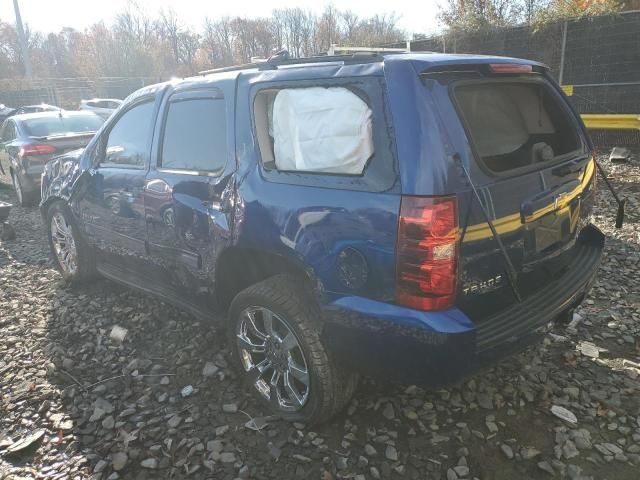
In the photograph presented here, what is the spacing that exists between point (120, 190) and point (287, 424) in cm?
213

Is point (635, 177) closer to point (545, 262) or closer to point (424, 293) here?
point (545, 262)

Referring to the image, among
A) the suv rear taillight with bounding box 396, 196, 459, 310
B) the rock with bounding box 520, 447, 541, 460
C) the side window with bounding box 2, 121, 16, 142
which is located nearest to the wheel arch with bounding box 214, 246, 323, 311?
the suv rear taillight with bounding box 396, 196, 459, 310

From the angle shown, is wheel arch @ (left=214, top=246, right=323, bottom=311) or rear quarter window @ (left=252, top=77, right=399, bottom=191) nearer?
rear quarter window @ (left=252, top=77, right=399, bottom=191)

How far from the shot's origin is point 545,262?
2471 millimetres

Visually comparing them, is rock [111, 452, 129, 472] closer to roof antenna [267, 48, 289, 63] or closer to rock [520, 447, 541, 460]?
rock [520, 447, 541, 460]

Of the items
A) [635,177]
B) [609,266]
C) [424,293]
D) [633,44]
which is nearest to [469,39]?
[633,44]

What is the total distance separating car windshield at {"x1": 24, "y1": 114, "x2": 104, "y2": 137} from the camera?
8.23m

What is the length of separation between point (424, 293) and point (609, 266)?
132 inches

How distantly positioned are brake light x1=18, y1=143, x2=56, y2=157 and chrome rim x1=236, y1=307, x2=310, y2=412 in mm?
6758

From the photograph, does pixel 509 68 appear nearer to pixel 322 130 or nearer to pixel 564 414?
pixel 322 130

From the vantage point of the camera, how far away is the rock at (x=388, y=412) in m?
2.67

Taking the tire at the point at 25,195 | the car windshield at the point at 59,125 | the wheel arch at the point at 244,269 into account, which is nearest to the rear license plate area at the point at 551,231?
the wheel arch at the point at 244,269

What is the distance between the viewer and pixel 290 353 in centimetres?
255

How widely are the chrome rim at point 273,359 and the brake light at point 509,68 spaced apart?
164 cm
